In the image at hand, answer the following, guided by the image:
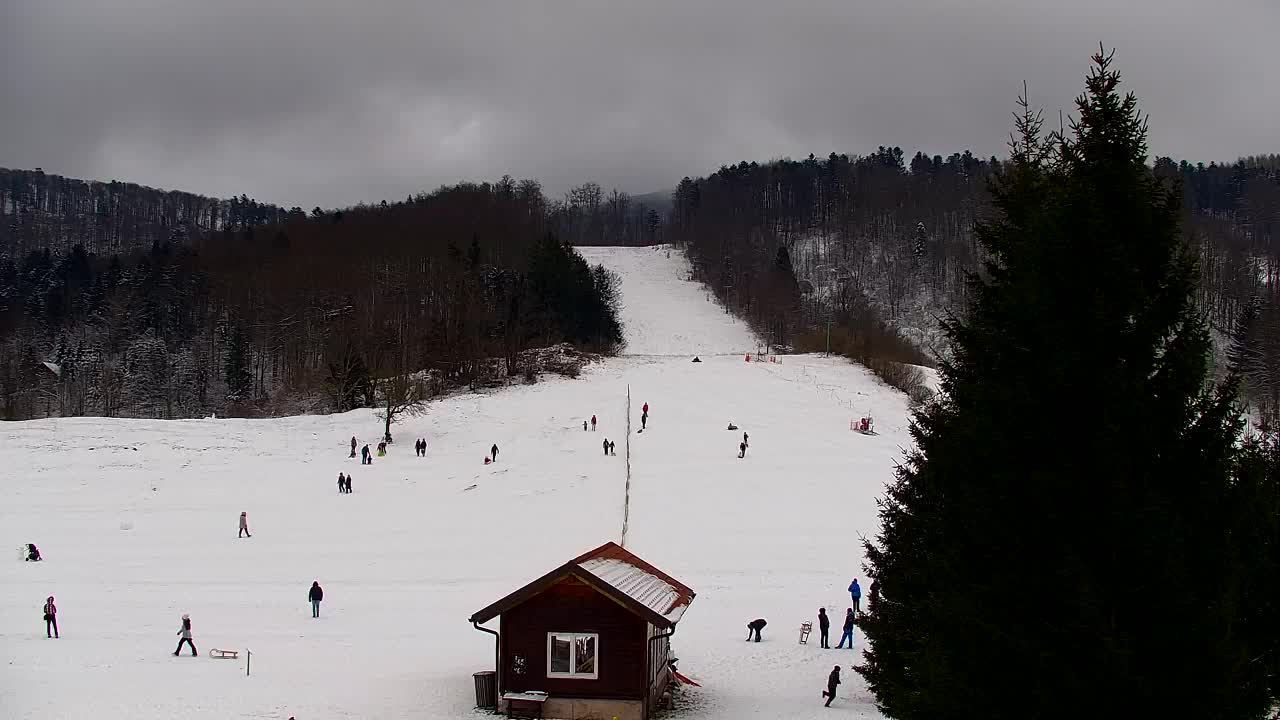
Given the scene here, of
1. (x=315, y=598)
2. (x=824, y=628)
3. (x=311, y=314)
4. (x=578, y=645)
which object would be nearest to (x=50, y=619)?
(x=315, y=598)

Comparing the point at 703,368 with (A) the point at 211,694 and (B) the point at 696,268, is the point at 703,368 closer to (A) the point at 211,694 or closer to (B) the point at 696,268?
(A) the point at 211,694

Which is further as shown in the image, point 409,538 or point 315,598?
point 409,538

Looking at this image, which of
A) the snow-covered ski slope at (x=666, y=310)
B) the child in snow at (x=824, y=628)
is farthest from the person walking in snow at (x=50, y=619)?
the snow-covered ski slope at (x=666, y=310)

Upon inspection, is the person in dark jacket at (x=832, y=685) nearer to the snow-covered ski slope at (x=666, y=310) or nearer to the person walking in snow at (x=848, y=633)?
the person walking in snow at (x=848, y=633)

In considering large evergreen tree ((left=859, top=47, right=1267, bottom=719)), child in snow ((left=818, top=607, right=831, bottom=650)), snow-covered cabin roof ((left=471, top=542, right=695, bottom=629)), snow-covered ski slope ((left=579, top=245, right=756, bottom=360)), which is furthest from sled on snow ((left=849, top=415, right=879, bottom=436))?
large evergreen tree ((left=859, top=47, right=1267, bottom=719))

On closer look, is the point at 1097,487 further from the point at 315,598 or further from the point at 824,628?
the point at 315,598

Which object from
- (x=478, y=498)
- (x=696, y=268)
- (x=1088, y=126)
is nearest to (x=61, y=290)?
(x=696, y=268)
